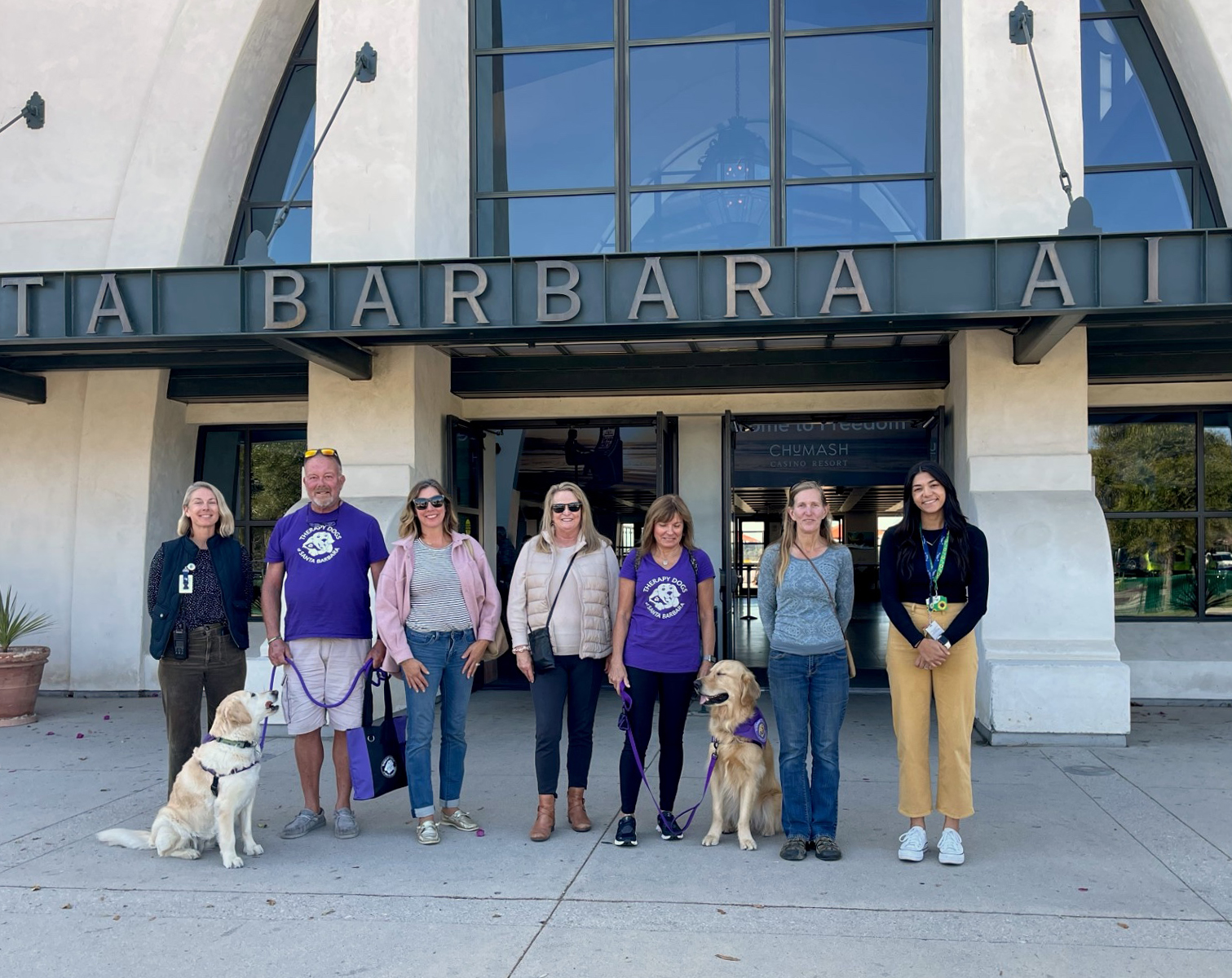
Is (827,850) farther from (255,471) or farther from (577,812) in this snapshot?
(255,471)

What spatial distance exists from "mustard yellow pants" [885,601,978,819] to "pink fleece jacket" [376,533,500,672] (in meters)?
2.19

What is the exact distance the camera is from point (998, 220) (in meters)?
9.15

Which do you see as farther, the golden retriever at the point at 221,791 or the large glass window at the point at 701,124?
the large glass window at the point at 701,124

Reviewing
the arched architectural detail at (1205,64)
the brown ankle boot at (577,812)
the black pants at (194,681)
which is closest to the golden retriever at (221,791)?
the black pants at (194,681)

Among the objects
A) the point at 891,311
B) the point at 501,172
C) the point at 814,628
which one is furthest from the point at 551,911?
the point at 501,172

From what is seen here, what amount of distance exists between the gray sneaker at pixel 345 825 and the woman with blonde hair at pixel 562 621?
100cm

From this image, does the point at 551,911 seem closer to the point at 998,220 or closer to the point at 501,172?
the point at 998,220

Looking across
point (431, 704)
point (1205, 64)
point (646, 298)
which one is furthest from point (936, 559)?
point (1205, 64)

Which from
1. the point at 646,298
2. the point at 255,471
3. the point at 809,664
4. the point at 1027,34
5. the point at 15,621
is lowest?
the point at 15,621

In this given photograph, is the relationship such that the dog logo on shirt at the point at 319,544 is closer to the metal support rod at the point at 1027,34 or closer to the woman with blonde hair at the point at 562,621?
the woman with blonde hair at the point at 562,621

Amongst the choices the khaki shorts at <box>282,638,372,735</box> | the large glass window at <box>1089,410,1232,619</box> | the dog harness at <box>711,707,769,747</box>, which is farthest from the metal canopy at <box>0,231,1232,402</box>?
the dog harness at <box>711,707,769,747</box>

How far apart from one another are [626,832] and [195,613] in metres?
2.64

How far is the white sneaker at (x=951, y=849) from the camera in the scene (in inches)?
204

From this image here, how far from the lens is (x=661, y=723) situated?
5.59 metres
